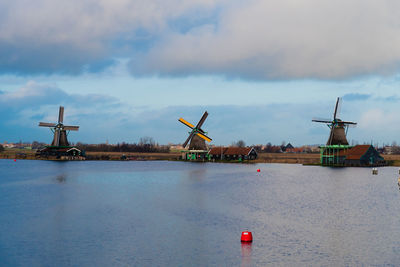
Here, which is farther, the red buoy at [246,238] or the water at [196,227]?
the red buoy at [246,238]

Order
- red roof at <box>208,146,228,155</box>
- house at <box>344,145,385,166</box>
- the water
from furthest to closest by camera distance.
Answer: red roof at <box>208,146,228,155</box> → house at <box>344,145,385,166</box> → the water

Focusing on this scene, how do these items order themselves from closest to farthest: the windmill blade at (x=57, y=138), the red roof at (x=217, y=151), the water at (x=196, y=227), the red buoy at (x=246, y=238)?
the water at (x=196, y=227)
the red buoy at (x=246, y=238)
the windmill blade at (x=57, y=138)
the red roof at (x=217, y=151)

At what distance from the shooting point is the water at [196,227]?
2055cm

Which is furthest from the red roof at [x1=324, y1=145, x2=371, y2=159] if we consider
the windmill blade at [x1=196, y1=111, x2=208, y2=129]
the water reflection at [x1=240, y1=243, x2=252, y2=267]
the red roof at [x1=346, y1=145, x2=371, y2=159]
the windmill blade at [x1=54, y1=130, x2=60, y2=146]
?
the water reflection at [x1=240, y1=243, x2=252, y2=267]

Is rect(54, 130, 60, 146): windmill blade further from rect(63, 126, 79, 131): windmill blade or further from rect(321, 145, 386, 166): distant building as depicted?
rect(321, 145, 386, 166): distant building

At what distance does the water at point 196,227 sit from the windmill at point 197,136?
2841 inches

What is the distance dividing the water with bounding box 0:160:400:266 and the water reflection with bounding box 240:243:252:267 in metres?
0.05

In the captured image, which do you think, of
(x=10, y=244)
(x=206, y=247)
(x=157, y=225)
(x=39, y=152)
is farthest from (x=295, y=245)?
(x=39, y=152)

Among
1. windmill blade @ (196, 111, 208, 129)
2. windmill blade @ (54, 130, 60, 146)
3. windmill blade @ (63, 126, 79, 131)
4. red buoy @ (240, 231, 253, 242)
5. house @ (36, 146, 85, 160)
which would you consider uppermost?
windmill blade @ (196, 111, 208, 129)

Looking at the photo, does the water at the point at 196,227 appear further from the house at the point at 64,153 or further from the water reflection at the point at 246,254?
the house at the point at 64,153

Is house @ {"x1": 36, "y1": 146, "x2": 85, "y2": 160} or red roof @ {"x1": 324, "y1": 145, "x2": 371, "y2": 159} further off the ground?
red roof @ {"x1": 324, "y1": 145, "x2": 371, "y2": 159}

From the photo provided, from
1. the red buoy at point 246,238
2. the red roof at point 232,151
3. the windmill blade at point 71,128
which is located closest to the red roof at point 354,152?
the red roof at point 232,151

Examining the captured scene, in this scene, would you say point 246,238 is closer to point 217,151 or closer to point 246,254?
point 246,254

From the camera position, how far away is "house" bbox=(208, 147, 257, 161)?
4783 inches
